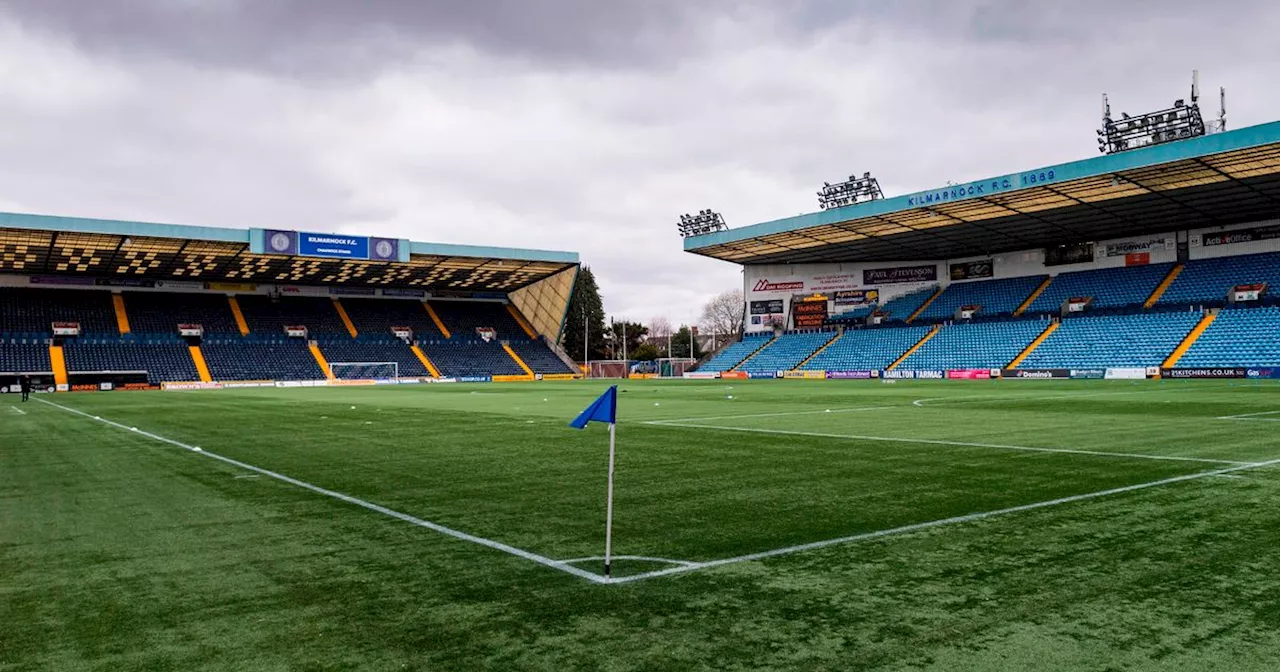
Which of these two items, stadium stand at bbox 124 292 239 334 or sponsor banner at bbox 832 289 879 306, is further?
sponsor banner at bbox 832 289 879 306

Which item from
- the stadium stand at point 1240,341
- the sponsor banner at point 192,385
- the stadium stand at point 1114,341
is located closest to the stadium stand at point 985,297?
the stadium stand at point 1114,341

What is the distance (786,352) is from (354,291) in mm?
40739

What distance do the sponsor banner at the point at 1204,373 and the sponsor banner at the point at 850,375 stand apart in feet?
56.6

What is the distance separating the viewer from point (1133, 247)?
53.3m

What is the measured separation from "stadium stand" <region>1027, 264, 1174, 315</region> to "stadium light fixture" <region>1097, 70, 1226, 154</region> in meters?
13.7

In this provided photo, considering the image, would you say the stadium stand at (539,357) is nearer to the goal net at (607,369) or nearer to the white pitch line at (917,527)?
the goal net at (607,369)

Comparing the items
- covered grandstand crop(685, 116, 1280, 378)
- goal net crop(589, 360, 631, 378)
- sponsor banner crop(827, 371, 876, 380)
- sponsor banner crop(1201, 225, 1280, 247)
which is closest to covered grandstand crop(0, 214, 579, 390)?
goal net crop(589, 360, 631, 378)

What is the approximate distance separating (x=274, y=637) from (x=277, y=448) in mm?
10789

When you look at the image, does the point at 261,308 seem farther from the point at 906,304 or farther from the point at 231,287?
the point at 906,304

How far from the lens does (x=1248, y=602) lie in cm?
447

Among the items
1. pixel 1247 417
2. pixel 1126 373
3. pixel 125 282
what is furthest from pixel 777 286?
pixel 125 282

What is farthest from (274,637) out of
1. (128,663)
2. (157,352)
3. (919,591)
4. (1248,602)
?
(157,352)

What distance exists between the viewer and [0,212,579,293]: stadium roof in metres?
49.2

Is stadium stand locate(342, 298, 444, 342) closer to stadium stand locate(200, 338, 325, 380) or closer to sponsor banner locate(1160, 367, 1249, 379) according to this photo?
stadium stand locate(200, 338, 325, 380)
